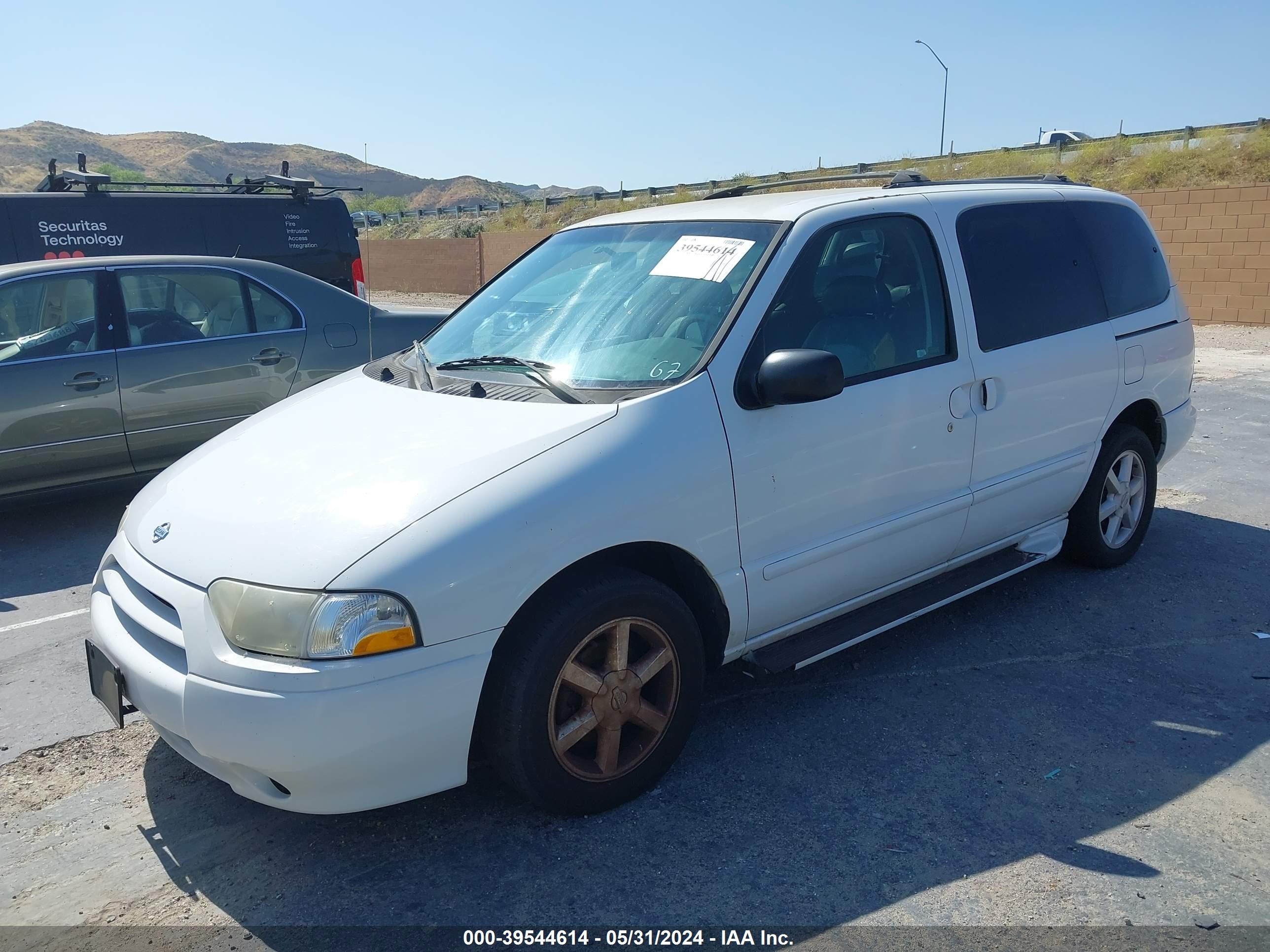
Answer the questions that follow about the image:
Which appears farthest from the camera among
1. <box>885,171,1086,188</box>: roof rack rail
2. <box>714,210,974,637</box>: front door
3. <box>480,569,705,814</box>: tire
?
<box>885,171,1086,188</box>: roof rack rail

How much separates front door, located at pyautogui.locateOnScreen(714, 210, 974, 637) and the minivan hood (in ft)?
2.13

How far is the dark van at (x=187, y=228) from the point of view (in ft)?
32.4

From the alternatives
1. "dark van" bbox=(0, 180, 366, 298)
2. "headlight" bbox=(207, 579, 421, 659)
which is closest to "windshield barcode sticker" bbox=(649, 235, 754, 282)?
"headlight" bbox=(207, 579, 421, 659)

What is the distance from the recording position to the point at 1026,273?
438 centimetres

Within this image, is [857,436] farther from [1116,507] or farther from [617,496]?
[1116,507]

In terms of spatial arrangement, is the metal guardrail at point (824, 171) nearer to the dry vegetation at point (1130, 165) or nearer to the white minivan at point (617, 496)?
the dry vegetation at point (1130, 165)

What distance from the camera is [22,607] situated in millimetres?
5020

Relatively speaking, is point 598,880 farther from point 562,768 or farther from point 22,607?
point 22,607

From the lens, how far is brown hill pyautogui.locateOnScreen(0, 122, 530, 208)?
99875 millimetres

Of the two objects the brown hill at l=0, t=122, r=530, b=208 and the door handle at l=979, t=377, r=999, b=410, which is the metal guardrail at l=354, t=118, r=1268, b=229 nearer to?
the door handle at l=979, t=377, r=999, b=410

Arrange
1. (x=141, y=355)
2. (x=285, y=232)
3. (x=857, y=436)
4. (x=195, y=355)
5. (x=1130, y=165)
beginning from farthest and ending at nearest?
(x=1130, y=165), (x=285, y=232), (x=195, y=355), (x=141, y=355), (x=857, y=436)

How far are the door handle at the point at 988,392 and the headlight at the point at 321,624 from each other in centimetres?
249

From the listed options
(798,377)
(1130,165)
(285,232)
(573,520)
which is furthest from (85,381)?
(1130,165)

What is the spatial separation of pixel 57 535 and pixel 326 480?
413 cm
